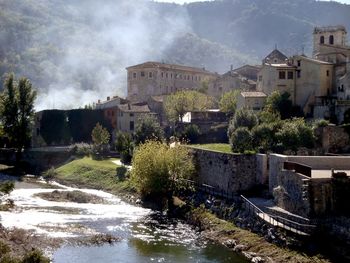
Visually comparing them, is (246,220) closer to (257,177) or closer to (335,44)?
(257,177)

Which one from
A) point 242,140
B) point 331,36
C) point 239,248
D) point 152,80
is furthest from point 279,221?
point 152,80

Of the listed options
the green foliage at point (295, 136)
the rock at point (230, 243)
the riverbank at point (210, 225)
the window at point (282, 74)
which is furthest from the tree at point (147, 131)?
the rock at point (230, 243)

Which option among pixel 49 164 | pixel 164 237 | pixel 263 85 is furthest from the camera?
pixel 49 164

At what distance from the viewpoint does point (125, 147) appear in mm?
70938

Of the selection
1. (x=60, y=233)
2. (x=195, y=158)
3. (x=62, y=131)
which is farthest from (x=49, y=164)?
(x=60, y=233)

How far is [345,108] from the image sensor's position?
193 ft

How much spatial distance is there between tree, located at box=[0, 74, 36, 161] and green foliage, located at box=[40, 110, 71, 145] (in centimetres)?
515

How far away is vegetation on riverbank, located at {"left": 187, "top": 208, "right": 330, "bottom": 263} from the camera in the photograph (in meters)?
36.5

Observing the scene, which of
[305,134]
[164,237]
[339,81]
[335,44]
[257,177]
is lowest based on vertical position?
[164,237]

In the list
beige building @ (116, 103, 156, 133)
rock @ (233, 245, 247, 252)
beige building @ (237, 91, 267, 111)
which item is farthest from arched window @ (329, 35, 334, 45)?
rock @ (233, 245, 247, 252)

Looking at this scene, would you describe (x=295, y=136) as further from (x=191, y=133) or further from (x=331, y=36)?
(x=331, y=36)

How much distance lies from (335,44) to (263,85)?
11.8 meters

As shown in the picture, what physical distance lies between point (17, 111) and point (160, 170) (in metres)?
34.9

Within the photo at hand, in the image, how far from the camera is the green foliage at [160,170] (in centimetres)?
5294
